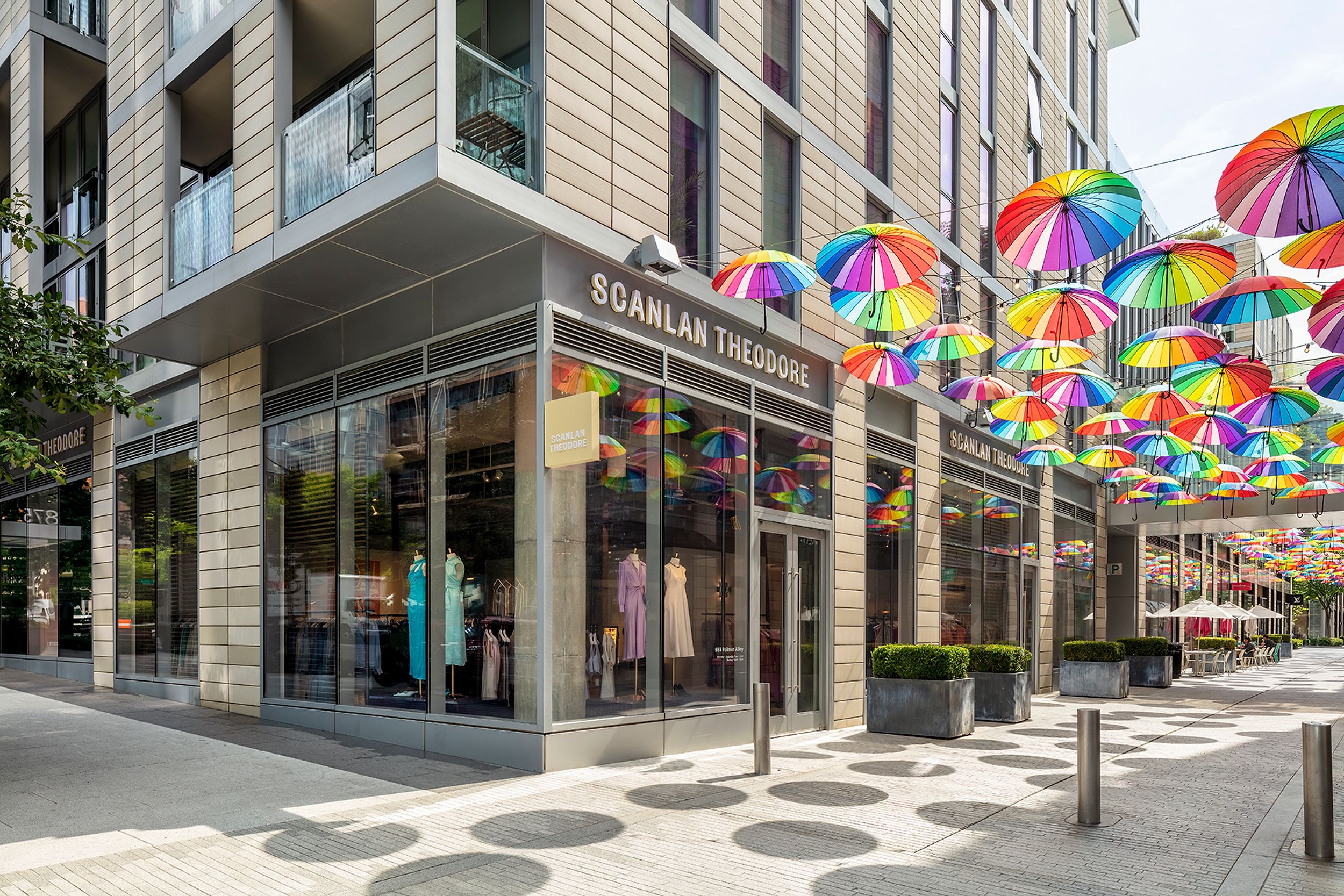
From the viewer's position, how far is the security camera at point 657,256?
11148 millimetres

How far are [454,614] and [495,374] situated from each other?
104 inches

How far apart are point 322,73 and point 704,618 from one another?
881cm

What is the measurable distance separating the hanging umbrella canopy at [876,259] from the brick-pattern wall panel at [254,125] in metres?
6.32

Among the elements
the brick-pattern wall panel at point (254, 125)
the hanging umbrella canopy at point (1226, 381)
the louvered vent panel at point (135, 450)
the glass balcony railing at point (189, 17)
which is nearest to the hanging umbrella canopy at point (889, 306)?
the hanging umbrella canopy at point (1226, 381)

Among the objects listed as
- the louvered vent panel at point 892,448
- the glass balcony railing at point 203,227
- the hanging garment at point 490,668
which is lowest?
the hanging garment at point 490,668

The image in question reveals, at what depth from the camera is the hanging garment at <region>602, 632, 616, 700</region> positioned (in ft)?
34.7

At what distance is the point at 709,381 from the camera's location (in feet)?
41.0

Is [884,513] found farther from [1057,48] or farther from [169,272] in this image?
[1057,48]

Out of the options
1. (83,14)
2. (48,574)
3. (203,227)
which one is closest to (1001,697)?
(203,227)

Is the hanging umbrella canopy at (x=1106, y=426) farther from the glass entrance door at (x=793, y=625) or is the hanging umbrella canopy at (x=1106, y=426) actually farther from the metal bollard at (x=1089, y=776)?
the metal bollard at (x=1089, y=776)

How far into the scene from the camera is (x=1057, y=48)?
2773 centimetres

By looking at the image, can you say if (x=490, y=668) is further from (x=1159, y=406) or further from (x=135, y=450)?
(x=1159, y=406)

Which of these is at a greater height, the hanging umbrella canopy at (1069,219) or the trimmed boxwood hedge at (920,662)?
the hanging umbrella canopy at (1069,219)

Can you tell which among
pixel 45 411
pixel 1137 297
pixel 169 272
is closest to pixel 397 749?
pixel 169 272
